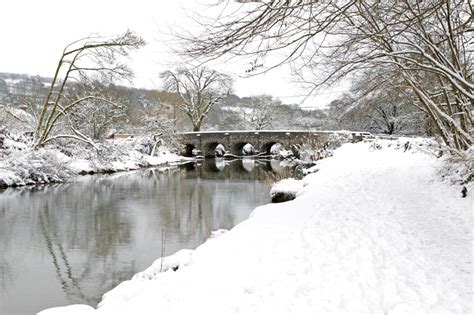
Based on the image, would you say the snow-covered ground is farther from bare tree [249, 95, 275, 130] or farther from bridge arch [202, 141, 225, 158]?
bare tree [249, 95, 275, 130]

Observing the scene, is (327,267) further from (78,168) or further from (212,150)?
(212,150)

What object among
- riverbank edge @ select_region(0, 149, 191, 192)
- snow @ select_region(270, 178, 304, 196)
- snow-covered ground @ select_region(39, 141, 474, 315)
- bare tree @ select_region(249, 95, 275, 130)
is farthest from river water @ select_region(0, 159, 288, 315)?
bare tree @ select_region(249, 95, 275, 130)

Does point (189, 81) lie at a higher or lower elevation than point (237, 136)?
higher

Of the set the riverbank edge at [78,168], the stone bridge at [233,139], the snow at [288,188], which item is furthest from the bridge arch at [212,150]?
the snow at [288,188]

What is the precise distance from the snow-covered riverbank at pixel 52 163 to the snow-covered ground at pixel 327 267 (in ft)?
40.7

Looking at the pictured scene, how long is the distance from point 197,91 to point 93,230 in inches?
1209

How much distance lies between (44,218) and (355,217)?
807 cm

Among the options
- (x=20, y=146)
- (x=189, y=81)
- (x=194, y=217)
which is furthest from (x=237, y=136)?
(x=194, y=217)

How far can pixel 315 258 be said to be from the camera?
4.56 meters

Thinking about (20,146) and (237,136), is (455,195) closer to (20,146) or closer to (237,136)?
(20,146)

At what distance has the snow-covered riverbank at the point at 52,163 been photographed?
15664mm

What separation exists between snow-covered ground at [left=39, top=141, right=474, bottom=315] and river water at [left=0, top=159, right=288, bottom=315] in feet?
4.98

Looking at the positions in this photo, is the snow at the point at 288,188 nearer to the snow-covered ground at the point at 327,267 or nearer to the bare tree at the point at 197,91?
the snow-covered ground at the point at 327,267

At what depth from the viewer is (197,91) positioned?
3866cm
